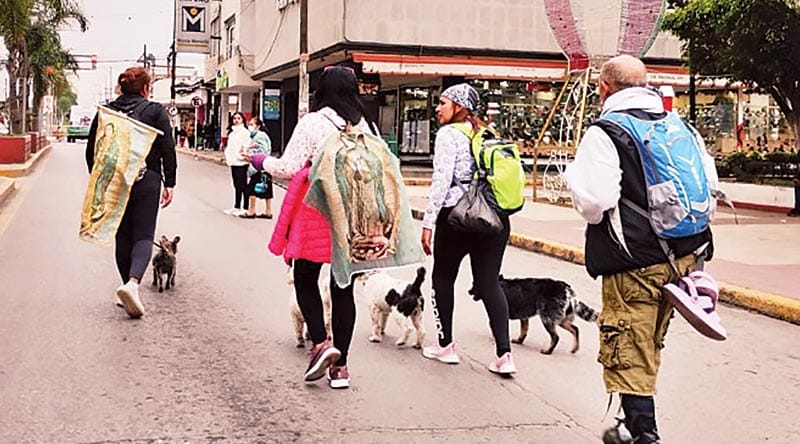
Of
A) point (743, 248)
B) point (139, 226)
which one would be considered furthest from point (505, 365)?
point (743, 248)

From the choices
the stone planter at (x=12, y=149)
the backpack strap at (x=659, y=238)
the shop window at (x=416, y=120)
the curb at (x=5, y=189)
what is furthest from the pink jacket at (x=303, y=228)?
the shop window at (x=416, y=120)

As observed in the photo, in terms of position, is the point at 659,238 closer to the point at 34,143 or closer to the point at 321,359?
the point at 321,359

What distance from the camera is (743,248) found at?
12844 millimetres

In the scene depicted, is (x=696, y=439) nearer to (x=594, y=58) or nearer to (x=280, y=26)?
(x=594, y=58)

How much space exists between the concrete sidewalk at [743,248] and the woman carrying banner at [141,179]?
5.05 metres

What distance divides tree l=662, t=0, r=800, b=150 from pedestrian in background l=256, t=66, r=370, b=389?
41.8 feet

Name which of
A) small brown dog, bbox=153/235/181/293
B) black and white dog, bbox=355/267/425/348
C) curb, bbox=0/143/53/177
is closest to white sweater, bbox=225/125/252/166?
small brown dog, bbox=153/235/181/293

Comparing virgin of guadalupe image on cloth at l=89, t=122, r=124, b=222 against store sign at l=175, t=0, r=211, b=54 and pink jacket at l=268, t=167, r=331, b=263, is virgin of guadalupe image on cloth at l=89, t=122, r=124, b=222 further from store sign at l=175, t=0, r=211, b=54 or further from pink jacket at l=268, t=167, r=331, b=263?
store sign at l=175, t=0, r=211, b=54

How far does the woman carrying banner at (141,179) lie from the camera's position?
25.5 ft

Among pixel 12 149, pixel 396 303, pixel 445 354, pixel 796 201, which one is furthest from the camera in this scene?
pixel 12 149

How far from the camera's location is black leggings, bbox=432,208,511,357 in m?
6.13

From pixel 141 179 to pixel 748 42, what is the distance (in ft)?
42.6

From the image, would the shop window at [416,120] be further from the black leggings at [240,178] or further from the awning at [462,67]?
the black leggings at [240,178]

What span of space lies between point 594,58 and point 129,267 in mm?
12940
